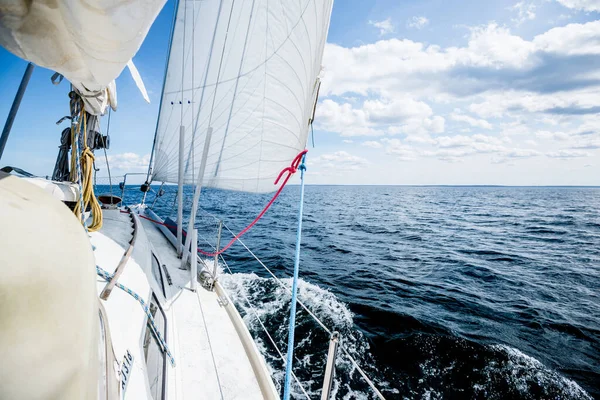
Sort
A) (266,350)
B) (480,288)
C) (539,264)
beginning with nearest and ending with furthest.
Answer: (266,350)
(480,288)
(539,264)

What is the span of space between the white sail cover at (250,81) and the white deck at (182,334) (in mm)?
1494

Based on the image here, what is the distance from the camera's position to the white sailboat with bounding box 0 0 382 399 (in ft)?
1.48

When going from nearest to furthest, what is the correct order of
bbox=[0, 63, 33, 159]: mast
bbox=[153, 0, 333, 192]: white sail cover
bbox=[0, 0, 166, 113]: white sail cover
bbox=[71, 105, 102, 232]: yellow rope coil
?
bbox=[0, 0, 166, 113]: white sail cover, bbox=[0, 63, 33, 159]: mast, bbox=[71, 105, 102, 232]: yellow rope coil, bbox=[153, 0, 333, 192]: white sail cover

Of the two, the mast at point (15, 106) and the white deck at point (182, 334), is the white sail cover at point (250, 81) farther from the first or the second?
the mast at point (15, 106)

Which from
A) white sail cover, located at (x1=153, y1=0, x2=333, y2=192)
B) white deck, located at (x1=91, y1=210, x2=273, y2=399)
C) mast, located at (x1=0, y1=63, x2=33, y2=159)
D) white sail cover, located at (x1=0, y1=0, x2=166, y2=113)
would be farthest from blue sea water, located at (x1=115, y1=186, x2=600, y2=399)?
white sail cover, located at (x1=0, y1=0, x2=166, y2=113)

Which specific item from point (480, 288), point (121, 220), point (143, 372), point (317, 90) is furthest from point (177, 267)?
point (480, 288)

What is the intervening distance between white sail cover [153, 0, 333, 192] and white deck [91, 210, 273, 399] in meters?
1.49

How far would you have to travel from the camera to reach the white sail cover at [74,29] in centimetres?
82

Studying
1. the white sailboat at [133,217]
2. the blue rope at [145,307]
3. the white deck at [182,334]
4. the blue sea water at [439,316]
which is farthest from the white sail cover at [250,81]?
the blue sea water at [439,316]

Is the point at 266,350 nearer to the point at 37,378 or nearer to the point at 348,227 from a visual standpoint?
the point at 37,378

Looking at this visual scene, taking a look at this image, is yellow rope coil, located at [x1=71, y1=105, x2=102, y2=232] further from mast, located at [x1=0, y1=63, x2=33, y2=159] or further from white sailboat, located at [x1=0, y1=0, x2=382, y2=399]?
mast, located at [x1=0, y1=63, x2=33, y2=159]

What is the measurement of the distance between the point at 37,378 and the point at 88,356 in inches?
4.4

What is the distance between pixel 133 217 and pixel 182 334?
2.11 metres

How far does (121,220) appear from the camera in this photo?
12.1 feet
